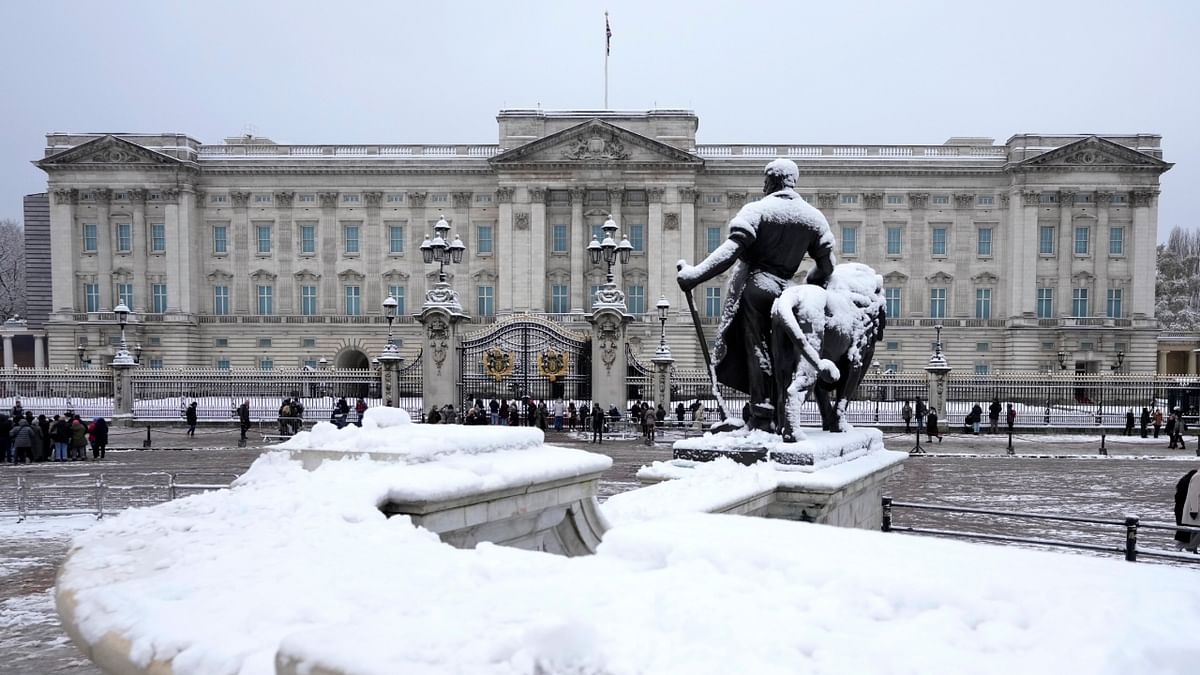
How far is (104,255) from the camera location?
50.7 meters

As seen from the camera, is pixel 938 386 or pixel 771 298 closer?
pixel 771 298

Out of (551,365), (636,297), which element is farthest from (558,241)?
(551,365)

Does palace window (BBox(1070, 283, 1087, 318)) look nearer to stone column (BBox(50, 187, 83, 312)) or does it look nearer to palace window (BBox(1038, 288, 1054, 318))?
palace window (BBox(1038, 288, 1054, 318))

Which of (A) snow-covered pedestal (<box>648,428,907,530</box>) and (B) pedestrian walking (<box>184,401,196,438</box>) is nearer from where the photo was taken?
(A) snow-covered pedestal (<box>648,428,907,530</box>)

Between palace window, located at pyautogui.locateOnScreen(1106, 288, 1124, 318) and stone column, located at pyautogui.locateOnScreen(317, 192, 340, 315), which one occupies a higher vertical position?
stone column, located at pyautogui.locateOnScreen(317, 192, 340, 315)

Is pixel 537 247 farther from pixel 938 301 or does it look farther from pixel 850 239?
pixel 938 301

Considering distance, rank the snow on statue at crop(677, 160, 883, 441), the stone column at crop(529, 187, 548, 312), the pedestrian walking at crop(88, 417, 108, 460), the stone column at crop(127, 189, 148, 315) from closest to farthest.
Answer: the snow on statue at crop(677, 160, 883, 441) → the pedestrian walking at crop(88, 417, 108, 460) → the stone column at crop(529, 187, 548, 312) → the stone column at crop(127, 189, 148, 315)

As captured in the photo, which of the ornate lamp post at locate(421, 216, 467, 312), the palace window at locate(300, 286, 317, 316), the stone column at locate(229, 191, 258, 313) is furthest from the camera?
the palace window at locate(300, 286, 317, 316)

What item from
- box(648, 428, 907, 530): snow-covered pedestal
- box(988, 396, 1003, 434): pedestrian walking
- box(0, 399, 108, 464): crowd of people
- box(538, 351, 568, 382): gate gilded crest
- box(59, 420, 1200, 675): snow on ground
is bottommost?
box(988, 396, 1003, 434): pedestrian walking

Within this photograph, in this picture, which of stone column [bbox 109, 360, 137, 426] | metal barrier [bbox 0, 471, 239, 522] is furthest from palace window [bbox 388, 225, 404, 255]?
metal barrier [bbox 0, 471, 239, 522]

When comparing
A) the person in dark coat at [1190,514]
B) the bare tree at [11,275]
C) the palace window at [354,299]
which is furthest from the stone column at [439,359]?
the bare tree at [11,275]

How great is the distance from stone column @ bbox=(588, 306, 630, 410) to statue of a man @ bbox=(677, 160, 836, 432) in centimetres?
1947

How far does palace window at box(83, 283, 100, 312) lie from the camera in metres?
50.8

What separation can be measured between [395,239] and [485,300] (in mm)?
7198
